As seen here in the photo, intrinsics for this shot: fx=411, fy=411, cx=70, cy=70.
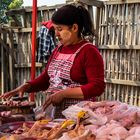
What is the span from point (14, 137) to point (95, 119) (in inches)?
23.2

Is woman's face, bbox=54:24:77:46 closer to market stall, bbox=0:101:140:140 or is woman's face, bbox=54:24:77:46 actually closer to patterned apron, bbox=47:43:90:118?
patterned apron, bbox=47:43:90:118

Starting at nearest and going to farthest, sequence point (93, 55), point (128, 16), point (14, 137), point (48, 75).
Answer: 1. point (14, 137)
2. point (93, 55)
3. point (48, 75)
4. point (128, 16)

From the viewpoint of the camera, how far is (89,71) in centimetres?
326

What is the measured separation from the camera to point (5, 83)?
10.3 m

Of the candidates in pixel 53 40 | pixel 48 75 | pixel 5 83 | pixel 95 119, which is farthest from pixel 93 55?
pixel 5 83

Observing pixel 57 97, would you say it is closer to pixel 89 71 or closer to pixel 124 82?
pixel 89 71

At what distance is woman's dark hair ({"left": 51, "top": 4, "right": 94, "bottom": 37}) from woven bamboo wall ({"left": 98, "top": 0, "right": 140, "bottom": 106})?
4185 millimetres

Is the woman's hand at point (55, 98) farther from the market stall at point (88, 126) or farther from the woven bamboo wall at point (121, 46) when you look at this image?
the woven bamboo wall at point (121, 46)

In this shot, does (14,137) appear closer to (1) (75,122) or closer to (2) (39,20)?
(1) (75,122)

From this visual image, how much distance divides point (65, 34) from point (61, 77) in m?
0.36

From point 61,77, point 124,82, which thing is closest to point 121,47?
point 124,82

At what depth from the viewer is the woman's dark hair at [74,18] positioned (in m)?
3.31

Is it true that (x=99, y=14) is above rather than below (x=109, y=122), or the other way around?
above

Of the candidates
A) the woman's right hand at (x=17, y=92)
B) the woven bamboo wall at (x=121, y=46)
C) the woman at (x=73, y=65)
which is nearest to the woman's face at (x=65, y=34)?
the woman at (x=73, y=65)
